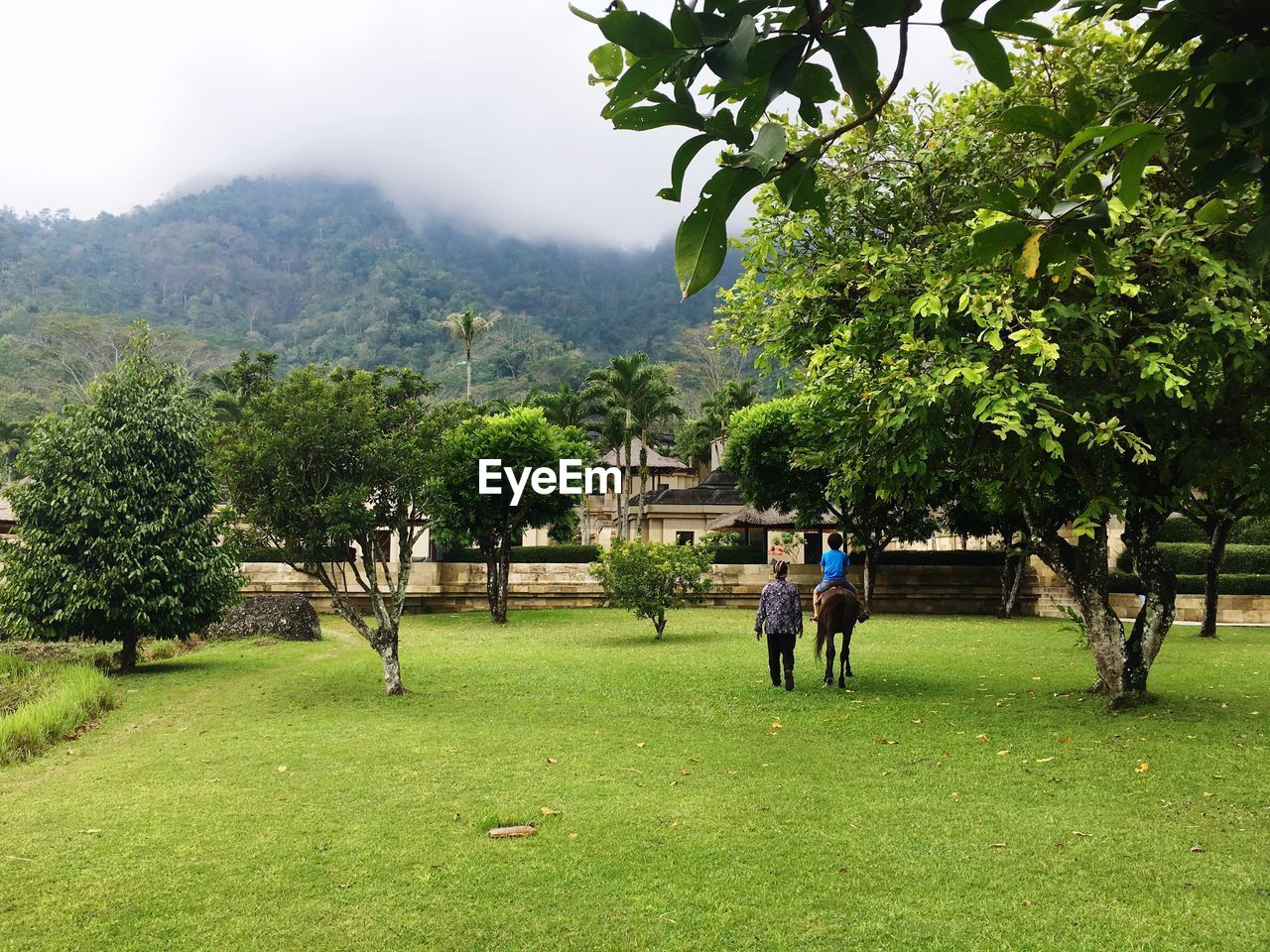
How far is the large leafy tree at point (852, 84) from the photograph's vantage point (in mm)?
1267

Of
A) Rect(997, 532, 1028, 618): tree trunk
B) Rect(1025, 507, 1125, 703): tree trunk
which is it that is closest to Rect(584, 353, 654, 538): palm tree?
Rect(997, 532, 1028, 618): tree trunk

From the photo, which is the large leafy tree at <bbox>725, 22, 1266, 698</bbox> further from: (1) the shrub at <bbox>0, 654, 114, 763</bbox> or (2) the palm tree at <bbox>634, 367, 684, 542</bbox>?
(2) the palm tree at <bbox>634, 367, 684, 542</bbox>

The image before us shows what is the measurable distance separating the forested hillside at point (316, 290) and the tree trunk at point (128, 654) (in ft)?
170

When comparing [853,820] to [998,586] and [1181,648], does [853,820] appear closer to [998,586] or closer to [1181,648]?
[1181,648]

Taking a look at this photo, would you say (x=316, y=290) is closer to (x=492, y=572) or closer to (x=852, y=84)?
(x=492, y=572)

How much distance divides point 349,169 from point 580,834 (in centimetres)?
18931

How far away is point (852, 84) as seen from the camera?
4.48 ft

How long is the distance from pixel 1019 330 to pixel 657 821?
4.30m

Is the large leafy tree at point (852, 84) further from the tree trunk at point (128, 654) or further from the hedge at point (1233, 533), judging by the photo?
the hedge at point (1233, 533)

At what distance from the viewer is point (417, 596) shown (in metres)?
25.4

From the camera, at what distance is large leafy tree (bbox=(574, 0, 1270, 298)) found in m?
1.27

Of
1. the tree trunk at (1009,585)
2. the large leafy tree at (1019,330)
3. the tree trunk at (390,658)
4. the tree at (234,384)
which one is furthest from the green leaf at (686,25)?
the tree at (234,384)

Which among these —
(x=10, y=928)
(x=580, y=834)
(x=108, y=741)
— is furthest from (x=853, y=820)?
(x=108, y=741)

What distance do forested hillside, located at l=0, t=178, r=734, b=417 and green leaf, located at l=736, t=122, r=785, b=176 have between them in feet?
217
